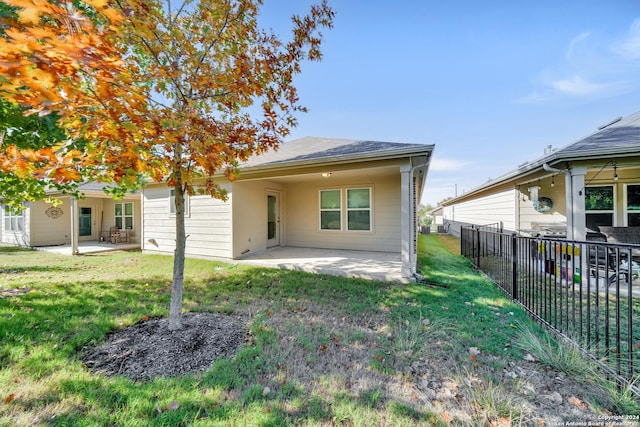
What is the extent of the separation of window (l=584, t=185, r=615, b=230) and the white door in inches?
390

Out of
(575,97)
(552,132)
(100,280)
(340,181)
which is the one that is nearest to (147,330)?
(100,280)

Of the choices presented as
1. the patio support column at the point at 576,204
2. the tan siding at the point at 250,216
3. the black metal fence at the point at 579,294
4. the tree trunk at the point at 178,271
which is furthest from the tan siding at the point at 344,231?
the tree trunk at the point at 178,271

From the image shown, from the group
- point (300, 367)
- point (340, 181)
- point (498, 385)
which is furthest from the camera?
point (340, 181)

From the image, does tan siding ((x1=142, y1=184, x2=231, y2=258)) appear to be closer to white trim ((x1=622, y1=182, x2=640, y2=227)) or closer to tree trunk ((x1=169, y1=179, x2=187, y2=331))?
tree trunk ((x1=169, y1=179, x2=187, y2=331))

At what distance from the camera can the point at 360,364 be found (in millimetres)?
2607

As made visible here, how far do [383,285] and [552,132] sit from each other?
57.5ft

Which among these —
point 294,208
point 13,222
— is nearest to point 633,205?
point 294,208

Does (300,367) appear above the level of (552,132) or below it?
below

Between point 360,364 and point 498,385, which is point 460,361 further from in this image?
point 360,364

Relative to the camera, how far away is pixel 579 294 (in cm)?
285

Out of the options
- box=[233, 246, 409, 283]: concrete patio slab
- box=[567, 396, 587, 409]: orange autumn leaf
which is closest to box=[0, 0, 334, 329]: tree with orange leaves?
box=[233, 246, 409, 283]: concrete patio slab

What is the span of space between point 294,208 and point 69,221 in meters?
12.7

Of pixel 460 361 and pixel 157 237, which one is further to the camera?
pixel 157 237

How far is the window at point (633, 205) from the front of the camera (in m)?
7.01
